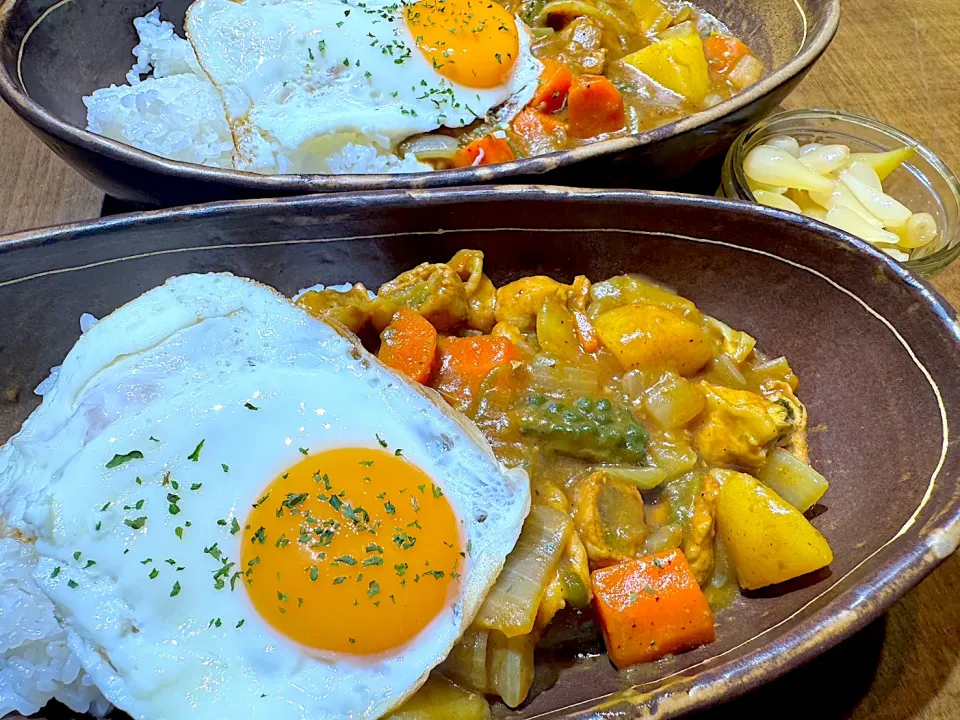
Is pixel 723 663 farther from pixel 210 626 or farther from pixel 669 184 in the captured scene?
pixel 669 184

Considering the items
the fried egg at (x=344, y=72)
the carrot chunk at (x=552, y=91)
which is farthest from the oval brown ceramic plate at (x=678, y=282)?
the carrot chunk at (x=552, y=91)

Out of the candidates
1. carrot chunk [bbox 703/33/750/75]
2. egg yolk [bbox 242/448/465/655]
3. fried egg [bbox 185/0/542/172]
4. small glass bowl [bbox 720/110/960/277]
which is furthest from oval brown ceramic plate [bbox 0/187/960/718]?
carrot chunk [bbox 703/33/750/75]

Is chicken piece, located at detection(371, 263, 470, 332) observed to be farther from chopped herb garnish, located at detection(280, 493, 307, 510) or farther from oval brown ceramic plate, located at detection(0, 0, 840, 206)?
chopped herb garnish, located at detection(280, 493, 307, 510)

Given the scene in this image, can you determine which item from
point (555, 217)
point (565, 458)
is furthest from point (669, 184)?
point (565, 458)

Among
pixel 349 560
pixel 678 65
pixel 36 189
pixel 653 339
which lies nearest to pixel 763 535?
pixel 653 339

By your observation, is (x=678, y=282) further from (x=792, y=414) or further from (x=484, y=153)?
(x=484, y=153)
